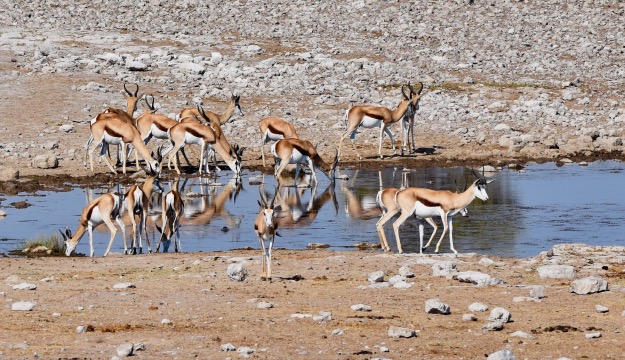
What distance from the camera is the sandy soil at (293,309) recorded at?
9.60m

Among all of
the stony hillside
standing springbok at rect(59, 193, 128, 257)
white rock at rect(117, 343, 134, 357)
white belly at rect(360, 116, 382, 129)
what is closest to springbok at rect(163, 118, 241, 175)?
the stony hillside

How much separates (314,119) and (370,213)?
10.2 meters

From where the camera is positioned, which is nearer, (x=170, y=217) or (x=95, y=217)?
(x=95, y=217)

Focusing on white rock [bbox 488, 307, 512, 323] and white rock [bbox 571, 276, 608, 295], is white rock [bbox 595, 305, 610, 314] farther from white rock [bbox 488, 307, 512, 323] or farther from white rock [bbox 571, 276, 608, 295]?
white rock [bbox 488, 307, 512, 323]

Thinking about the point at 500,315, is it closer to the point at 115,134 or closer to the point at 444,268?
the point at 444,268

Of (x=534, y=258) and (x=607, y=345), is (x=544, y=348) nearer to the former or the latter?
(x=607, y=345)

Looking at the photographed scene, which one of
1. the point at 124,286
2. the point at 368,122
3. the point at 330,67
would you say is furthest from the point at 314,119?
Result: the point at 124,286

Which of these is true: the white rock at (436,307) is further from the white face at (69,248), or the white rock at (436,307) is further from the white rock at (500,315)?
the white face at (69,248)

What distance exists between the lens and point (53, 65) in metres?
33.3

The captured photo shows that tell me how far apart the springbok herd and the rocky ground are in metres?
0.80

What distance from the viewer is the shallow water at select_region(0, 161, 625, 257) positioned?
55.1ft

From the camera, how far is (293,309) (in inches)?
440

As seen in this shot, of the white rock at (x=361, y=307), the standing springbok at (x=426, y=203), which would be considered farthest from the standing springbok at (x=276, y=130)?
the white rock at (x=361, y=307)

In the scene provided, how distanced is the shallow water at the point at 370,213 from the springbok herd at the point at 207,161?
20.7 inches
